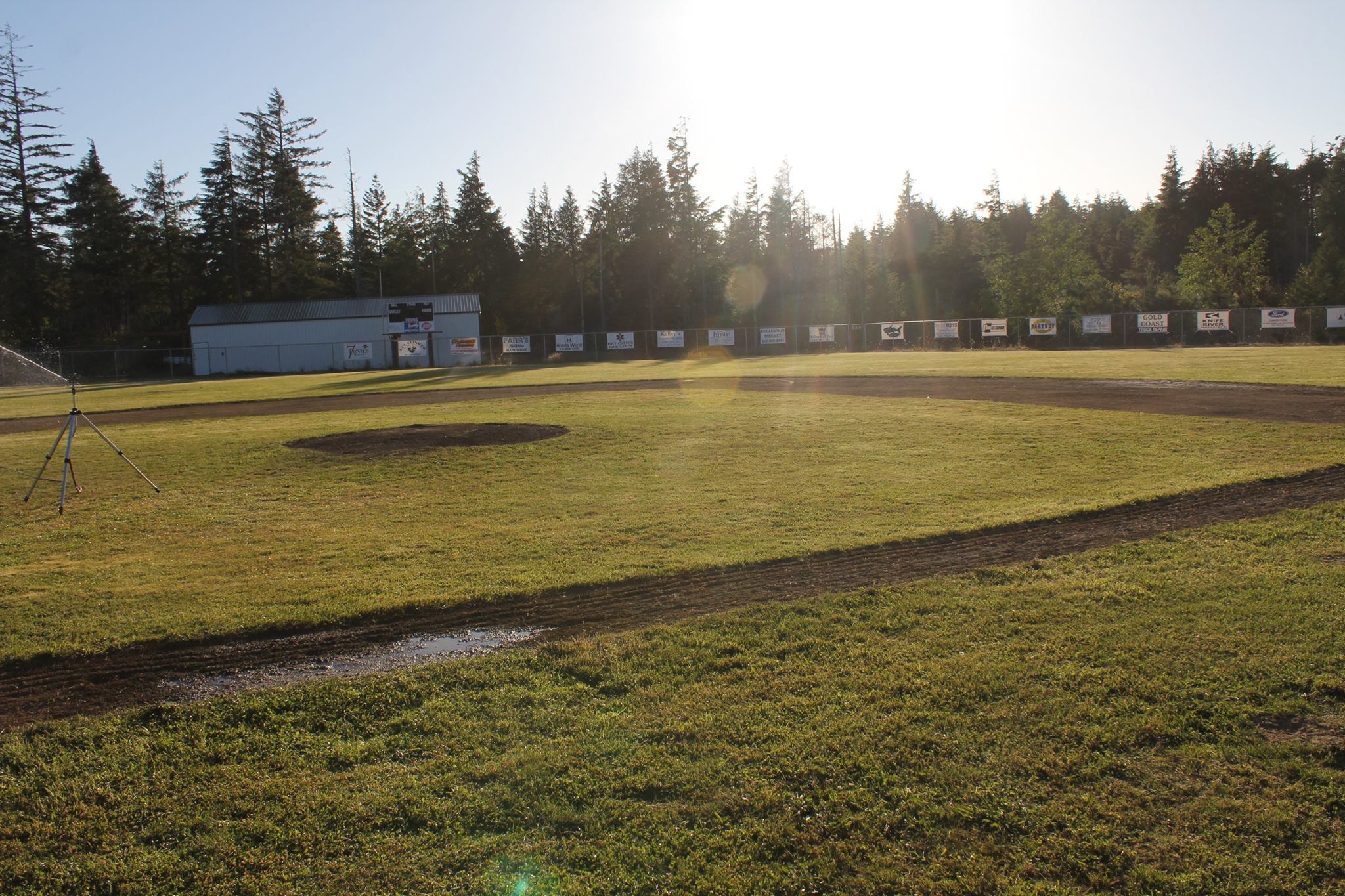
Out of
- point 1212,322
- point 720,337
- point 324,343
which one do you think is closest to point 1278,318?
point 1212,322

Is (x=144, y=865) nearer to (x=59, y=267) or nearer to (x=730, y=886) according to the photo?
(x=730, y=886)

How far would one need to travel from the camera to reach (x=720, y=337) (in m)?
56.9

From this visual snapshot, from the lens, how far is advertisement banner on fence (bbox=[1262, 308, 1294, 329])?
43750 mm

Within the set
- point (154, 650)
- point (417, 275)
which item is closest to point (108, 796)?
point (154, 650)

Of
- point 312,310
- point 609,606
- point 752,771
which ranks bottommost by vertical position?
point 752,771

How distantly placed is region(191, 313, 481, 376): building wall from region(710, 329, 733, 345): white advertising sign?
50.0 feet

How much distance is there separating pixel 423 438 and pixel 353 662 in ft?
35.9

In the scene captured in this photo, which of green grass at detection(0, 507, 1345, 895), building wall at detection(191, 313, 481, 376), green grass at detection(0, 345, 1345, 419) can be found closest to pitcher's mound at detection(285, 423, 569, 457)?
green grass at detection(0, 507, 1345, 895)

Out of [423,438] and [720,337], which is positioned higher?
[720,337]

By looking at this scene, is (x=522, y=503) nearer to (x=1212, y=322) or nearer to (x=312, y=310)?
(x=1212, y=322)

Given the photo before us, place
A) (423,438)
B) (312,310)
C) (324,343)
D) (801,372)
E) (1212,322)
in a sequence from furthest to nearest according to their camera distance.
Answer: (312,310), (324,343), (1212,322), (801,372), (423,438)

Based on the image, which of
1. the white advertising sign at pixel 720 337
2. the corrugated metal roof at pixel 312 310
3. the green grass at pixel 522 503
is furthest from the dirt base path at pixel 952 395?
the corrugated metal roof at pixel 312 310

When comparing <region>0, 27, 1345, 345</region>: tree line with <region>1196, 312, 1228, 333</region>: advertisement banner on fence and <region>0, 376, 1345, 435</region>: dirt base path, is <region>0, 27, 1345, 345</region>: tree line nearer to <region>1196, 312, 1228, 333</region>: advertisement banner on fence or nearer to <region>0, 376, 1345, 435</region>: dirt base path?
<region>1196, 312, 1228, 333</region>: advertisement banner on fence

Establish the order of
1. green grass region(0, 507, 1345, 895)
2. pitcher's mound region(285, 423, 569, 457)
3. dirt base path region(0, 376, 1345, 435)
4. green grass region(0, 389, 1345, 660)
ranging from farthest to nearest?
dirt base path region(0, 376, 1345, 435)
pitcher's mound region(285, 423, 569, 457)
green grass region(0, 389, 1345, 660)
green grass region(0, 507, 1345, 895)
